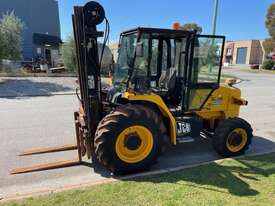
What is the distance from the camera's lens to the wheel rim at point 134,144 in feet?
13.6

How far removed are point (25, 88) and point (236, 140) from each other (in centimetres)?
1241

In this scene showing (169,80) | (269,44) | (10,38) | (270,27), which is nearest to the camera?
(169,80)

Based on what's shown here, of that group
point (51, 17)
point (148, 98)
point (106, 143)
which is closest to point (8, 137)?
point (106, 143)

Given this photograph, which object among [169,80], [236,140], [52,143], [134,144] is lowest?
[52,143]

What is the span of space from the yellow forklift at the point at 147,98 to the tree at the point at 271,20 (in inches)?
1961

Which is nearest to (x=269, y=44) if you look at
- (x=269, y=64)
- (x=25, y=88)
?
(x=269, y=64)

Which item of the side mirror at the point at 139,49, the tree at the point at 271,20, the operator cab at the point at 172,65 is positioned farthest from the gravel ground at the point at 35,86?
the tree at the point at 271,20

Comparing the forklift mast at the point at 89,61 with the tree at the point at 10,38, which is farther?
the tree at the point at 10,38

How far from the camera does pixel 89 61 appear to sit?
4230 mm

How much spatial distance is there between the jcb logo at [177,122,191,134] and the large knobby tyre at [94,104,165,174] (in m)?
0.53

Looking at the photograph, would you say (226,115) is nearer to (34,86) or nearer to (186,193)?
(186,193)

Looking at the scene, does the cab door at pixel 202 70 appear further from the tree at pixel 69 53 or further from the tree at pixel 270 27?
the tree at pixel 270 27

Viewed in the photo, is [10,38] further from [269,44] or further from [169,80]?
[269,44]

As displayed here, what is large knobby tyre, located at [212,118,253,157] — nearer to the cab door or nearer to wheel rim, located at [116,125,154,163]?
the cab door
